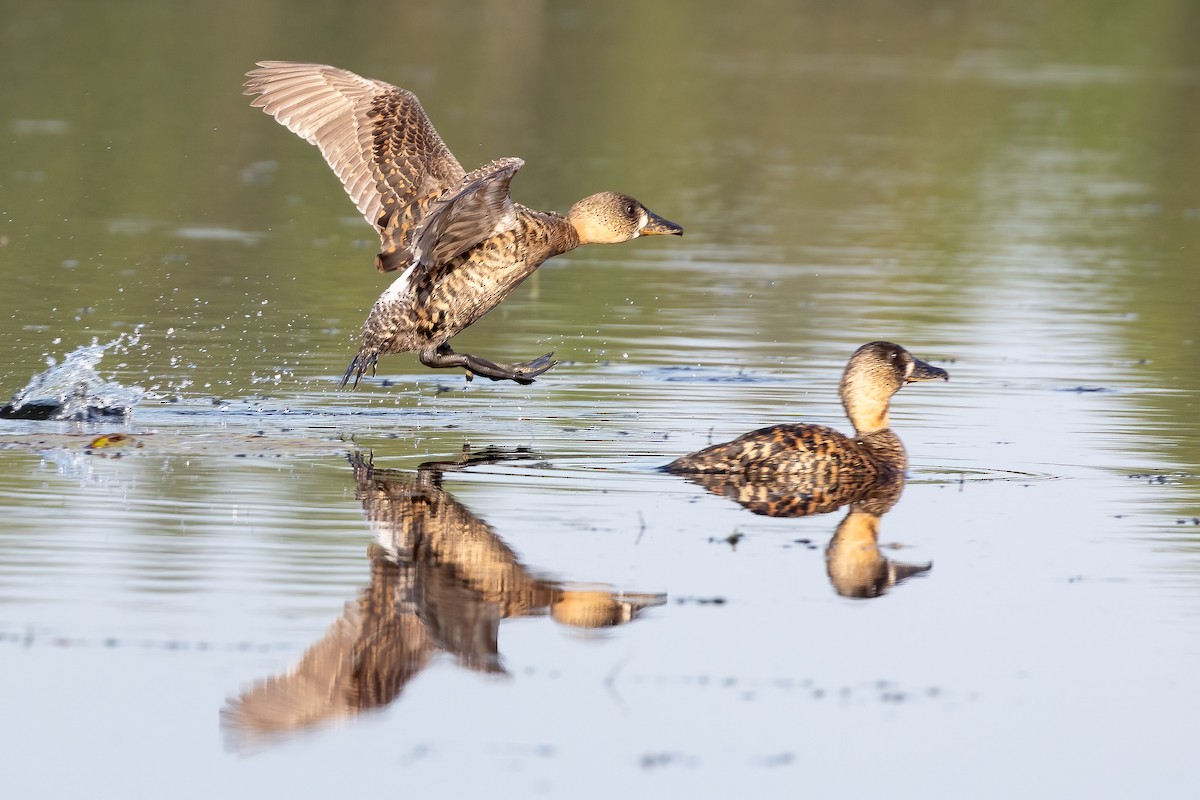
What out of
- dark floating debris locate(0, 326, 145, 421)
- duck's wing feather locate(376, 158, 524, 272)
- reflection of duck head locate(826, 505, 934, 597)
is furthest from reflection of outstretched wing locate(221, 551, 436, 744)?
dark floating debris locate(0, 326, 145, 421)

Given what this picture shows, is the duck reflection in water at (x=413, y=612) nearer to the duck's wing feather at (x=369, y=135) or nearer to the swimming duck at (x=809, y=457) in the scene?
the swimming duck at (x=809, y=457)

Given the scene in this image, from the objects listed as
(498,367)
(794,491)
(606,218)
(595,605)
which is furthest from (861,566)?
(606,218)

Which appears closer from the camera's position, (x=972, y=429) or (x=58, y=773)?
(x=58, y=773)

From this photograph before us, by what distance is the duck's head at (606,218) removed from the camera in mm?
10695

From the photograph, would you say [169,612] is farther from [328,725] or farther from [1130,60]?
[1130,60]

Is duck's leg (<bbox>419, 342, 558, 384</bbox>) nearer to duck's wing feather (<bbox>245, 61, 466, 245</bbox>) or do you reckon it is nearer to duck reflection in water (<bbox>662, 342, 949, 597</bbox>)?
duck's wing feather (<bbox>245, 61, 466, 245</bbox>)

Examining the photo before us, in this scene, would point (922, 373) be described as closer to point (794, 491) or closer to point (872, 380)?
point (872, 380)

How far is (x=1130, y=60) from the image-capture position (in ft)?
124

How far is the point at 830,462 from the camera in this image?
8922mm

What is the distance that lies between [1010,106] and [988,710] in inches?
1034

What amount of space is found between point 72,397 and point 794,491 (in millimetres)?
3518

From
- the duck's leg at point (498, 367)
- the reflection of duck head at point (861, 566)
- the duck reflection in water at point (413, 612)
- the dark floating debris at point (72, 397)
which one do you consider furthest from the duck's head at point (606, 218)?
the reflection of duck head at point (861, 566)

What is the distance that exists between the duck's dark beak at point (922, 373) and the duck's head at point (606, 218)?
1.64 m

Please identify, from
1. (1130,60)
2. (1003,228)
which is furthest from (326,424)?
(1130,60)
